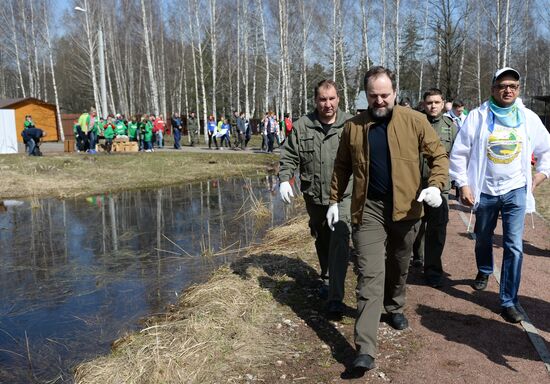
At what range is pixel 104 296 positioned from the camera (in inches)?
217

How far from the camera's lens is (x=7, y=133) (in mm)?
21703

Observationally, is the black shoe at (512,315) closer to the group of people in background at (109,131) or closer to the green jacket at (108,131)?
the group of people in background at (109,131)

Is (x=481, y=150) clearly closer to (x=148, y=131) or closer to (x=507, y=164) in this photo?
(x=507, y=164)

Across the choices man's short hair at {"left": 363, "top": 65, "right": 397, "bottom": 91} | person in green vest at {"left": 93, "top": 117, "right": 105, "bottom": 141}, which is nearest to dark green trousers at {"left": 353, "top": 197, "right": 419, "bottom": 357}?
man's short hair at {"left": 363, "top": 65, "right": 397, "bottom": 91}

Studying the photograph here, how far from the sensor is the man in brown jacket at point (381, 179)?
3463 mm

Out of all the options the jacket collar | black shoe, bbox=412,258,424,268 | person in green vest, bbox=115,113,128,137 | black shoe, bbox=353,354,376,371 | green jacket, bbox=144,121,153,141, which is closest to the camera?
black shoe, bbox=353,354,376,371

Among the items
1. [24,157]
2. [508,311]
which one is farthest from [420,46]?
[508,311]

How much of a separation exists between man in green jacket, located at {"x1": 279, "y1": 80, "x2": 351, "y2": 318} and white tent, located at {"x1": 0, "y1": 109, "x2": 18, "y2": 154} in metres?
20.3

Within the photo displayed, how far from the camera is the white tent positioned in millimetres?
21500

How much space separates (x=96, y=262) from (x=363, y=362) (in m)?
4.62

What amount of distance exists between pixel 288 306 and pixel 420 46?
35997 millimetres

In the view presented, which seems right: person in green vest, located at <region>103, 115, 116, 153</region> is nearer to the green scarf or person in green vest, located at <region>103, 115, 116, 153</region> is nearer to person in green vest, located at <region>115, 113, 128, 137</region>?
person in green vest, located at <region>115, 113, 128, 137</region>

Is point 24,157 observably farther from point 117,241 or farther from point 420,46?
point 420,46

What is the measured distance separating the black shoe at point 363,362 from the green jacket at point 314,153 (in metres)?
1.58
